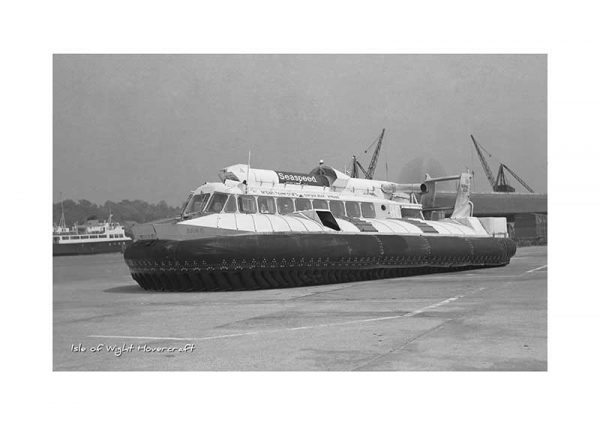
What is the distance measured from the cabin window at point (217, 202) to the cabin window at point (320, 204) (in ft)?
→ 8.44

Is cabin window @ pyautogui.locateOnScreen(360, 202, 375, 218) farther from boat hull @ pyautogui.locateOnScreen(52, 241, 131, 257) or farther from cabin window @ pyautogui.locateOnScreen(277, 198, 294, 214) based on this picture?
boat hull @ pyautogui.locateOnScreen(52, 241, 131, 257)

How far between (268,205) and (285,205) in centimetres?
49

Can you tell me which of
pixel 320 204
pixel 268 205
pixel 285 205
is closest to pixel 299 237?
pixel 268 205

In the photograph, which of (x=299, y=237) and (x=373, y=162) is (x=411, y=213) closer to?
(x=373, y=162)

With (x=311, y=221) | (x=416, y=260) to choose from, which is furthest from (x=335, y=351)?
(x=416, y=260)

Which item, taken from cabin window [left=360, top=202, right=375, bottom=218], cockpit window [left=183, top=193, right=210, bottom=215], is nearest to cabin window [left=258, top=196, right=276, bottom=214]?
cockpit window [left=183, top=193, right=210, bottom=215]

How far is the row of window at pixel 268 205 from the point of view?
12242mm

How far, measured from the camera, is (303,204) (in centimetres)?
1389

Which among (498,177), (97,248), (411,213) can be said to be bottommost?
(97,248)

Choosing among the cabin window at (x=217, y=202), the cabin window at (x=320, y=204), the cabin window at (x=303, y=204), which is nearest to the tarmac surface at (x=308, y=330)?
the cabin window at (x=217, y=202)

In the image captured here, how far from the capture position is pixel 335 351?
5.97 m

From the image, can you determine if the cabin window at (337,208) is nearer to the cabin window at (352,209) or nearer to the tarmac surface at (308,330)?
the cabin window at (352,209)

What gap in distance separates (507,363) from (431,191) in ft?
38.5

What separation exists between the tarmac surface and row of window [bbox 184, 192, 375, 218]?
2169mm
